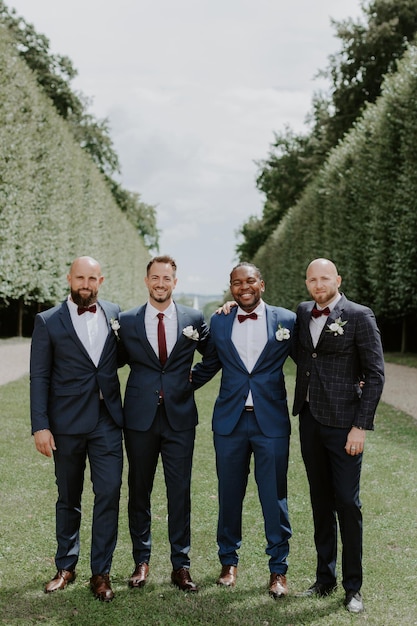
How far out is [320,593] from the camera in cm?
455

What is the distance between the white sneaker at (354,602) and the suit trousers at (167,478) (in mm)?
1118

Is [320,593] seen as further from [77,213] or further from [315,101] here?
[315,101]

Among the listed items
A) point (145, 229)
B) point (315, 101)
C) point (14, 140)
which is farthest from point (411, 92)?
point (145, 229)

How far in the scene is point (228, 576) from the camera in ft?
15.5

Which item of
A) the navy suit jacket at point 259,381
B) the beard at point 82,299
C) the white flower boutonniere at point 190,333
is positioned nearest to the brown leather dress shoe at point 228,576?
the navy suit jacket at point 259,381

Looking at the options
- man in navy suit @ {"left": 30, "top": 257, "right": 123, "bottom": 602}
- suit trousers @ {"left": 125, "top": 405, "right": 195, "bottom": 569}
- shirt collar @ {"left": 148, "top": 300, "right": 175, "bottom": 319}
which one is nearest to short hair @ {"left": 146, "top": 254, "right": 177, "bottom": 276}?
shirt collar @ {"left": 148, "top": 300, "right": 175, "bottom": 319}

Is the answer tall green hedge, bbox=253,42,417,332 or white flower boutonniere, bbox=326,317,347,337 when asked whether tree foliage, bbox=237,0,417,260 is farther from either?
white flower boutonniere, bbox=326,317,347,337

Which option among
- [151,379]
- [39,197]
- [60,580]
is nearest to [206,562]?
[60,580]

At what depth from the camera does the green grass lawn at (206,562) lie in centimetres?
421

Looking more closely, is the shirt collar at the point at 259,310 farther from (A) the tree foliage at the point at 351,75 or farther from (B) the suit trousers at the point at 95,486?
(A) the tree foliage at the point at 351,75

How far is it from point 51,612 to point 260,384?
1.99 m

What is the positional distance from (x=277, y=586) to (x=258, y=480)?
0.71 meters

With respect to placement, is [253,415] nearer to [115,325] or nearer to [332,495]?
[332,495]

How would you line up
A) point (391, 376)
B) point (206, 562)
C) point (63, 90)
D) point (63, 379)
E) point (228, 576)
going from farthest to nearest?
1. point (63, 90)
2. point (391, 376)
3. point (206, 562)
4. point (228, 576)
5. point (63, 379)
